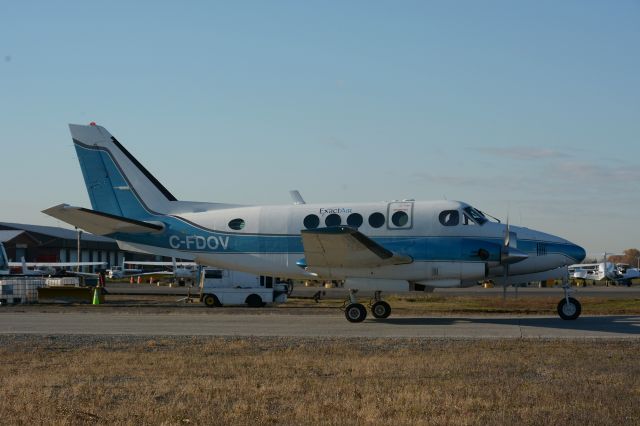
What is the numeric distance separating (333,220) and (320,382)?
43.9 ft

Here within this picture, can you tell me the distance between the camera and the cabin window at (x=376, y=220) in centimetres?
2605

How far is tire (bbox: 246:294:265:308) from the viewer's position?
1505 inches

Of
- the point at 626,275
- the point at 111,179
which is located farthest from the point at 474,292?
the point at 111,179

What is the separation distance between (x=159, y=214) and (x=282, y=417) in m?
19.1

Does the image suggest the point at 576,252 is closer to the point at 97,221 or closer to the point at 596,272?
the point at 97,221

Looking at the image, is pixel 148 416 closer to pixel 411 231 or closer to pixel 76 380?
pixel 76 380

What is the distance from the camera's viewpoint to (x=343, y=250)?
24.8 metres

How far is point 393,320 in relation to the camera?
2669 centimetres

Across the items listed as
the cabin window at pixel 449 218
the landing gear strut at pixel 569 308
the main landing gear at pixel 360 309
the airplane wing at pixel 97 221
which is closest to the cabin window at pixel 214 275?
the airplane wing at pixel 97 221

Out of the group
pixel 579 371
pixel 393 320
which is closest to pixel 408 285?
pixel 393 320

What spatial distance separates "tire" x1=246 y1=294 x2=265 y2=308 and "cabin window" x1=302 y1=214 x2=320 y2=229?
12.3 meters

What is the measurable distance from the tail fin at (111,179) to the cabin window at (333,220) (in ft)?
20.1

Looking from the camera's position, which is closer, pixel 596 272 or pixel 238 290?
Answer: pixel 238 290

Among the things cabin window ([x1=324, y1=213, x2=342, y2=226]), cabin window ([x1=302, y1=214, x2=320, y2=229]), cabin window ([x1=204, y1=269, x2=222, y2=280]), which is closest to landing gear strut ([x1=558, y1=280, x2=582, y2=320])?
cabin window ([x1=324, y1=213, x2=342, y2=226])
